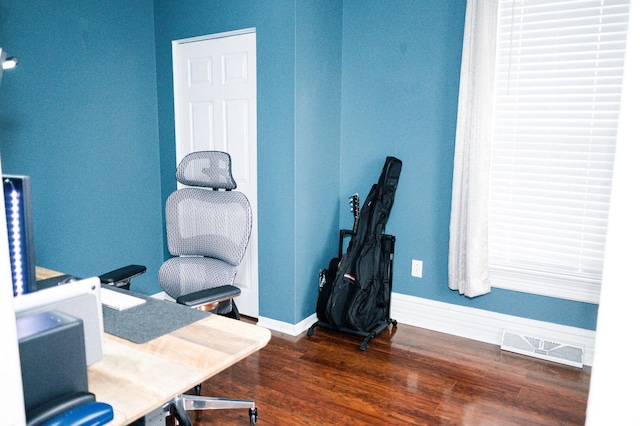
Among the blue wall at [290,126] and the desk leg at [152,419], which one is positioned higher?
the blue wall at [290,126]

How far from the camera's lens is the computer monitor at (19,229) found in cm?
110

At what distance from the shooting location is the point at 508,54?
9.16 feet

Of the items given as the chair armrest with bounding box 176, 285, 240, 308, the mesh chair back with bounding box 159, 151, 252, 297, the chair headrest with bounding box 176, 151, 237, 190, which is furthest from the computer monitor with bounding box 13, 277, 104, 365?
the chair headrest with bounding box 176, 151, 237, 190

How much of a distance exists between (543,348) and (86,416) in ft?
8.78

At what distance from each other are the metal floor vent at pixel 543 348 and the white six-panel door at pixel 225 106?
173cm

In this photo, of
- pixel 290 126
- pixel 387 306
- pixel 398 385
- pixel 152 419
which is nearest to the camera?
pixel 152 419

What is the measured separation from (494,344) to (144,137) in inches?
113

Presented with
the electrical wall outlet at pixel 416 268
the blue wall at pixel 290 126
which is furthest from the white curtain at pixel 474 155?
the blue wall at pixel 290 126

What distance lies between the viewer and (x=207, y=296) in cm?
180

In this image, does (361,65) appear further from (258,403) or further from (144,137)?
(258,403)

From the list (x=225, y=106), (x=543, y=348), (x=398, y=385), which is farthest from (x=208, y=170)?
(x=543, y=348)

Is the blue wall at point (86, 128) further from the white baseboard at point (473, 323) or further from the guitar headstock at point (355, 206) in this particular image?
the white baseboard at point (473, 323)

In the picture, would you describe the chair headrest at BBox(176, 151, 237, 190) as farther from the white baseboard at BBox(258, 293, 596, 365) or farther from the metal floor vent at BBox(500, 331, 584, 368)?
the metal floor vent at BBox(500, 331, 584, 368)

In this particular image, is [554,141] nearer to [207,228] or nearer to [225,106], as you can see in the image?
[207,228]
